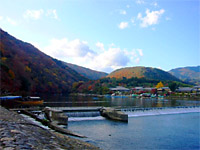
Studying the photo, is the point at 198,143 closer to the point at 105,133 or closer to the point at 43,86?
the point at 105,133

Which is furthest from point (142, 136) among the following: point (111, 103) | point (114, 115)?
point (111, 103)

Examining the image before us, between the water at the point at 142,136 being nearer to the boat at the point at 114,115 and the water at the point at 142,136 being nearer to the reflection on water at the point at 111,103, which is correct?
the boat at the point at 114,115

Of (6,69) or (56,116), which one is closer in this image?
(56,116)

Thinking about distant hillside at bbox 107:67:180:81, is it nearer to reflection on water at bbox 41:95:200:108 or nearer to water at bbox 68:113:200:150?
reflection on water at bbox 41:95:200:108

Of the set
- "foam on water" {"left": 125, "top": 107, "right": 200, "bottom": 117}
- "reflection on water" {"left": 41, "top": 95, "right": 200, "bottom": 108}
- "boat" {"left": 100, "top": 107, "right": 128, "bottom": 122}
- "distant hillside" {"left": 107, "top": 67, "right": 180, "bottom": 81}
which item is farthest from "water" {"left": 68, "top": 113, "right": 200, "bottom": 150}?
"distant hillside" {"left": 107, "top": 67, "right": 180, "bottom": 81}

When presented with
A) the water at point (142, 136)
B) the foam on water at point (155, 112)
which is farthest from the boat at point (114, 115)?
the foam on water at point (155, 112)

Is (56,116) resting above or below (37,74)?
below

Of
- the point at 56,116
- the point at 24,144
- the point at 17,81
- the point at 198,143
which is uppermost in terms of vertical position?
the point at 17,81

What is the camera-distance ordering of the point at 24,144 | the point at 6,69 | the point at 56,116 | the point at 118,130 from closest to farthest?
the point at 24,144, the point at 118,130, the point at 56,116, the point at 6,69

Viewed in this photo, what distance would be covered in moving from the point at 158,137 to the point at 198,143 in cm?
288

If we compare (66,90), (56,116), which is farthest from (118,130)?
(66,90)

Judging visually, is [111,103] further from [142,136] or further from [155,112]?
[142,136]

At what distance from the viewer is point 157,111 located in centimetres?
2861

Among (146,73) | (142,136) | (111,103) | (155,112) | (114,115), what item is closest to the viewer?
(142,136)
